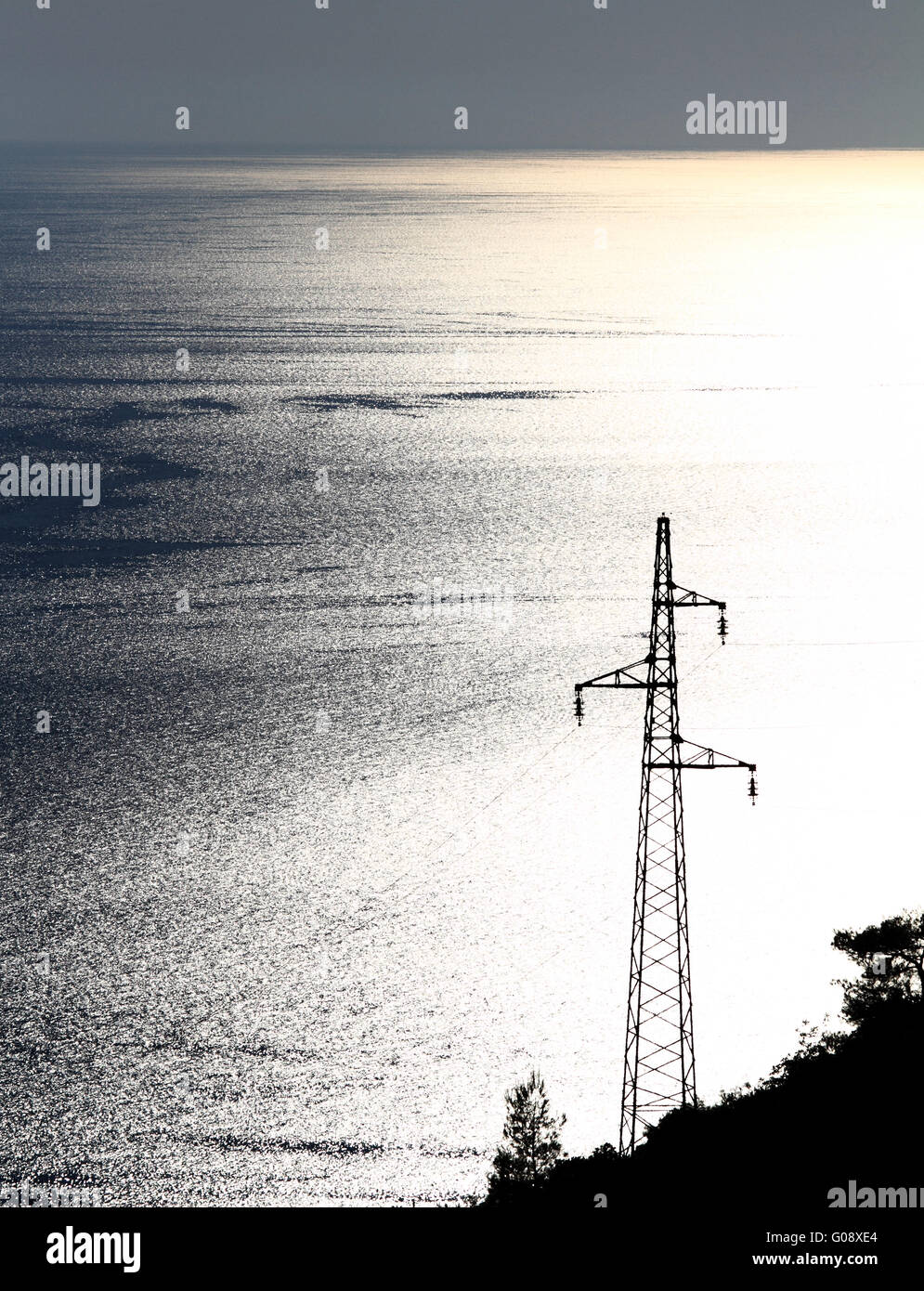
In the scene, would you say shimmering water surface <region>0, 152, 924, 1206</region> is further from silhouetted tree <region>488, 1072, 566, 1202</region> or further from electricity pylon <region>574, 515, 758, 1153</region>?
silhouetted tree <region>488, 1072, 566, 1202</region>

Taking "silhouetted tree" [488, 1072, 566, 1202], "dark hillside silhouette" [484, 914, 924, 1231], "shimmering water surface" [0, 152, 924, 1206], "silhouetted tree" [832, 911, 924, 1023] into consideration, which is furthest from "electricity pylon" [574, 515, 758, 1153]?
"silhouetted tree" [832, 911, 924, 1023]

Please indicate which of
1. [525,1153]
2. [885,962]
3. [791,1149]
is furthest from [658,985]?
[791,1149]

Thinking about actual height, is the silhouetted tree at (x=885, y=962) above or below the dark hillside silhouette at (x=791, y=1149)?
above

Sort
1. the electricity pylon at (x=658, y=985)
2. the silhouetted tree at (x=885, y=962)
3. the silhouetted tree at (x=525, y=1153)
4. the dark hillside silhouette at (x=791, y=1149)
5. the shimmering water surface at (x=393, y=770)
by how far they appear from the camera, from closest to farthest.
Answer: the dark hillside silhouette at (x=791, y=1149) → the silhouetted tree at (x=525, y=1153) → the silhouetted tree at (x=885, y=962) → the electricity pylon at (x=658, y=985) → the shimmering water surface at (x=393, y=770)

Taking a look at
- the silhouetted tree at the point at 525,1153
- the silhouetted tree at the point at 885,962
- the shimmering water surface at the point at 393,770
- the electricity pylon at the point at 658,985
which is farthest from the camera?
the shimmering water surface at the point at 393,770

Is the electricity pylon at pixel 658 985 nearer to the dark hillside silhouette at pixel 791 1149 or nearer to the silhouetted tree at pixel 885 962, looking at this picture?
the dark hillside silhouette at pixel 791 1149

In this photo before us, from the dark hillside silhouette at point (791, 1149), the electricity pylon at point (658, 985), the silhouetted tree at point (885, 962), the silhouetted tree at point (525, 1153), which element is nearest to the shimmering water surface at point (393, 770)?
the electricity pylon at point (658, 985)
